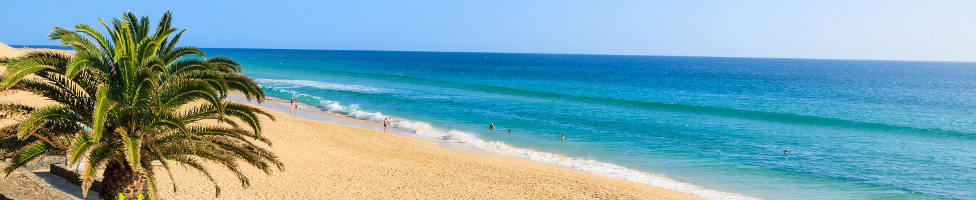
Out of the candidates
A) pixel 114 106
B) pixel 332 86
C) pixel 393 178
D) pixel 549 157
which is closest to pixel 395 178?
pixel 393 178

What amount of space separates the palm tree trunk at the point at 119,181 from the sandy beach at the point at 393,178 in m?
4.06

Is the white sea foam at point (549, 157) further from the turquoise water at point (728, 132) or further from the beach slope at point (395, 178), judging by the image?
the beach slope at point (395, 178)

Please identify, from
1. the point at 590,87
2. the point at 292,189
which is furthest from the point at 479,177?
the point at 590,87

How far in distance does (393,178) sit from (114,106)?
1050 cm

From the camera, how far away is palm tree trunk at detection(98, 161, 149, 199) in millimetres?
9977

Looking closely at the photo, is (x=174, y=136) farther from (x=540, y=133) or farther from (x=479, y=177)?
(x=540, y=133)

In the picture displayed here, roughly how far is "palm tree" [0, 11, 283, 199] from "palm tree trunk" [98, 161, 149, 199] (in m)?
0.01

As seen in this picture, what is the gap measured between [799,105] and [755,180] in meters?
32.6

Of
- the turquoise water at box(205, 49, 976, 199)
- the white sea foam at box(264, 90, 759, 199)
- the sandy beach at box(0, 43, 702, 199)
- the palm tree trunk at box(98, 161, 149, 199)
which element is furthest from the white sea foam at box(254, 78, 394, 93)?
the palm tree trunk at box(98, 161, 149, 199)

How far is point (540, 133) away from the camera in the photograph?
31.8m

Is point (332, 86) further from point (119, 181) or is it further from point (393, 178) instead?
point (119, 181)

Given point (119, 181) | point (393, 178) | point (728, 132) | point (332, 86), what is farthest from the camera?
point (332, 86)

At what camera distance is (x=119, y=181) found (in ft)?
32.9

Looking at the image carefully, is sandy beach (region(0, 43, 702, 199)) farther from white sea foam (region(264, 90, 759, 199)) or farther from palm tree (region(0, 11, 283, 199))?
palm tree (region(0, 11, 283, 199))
